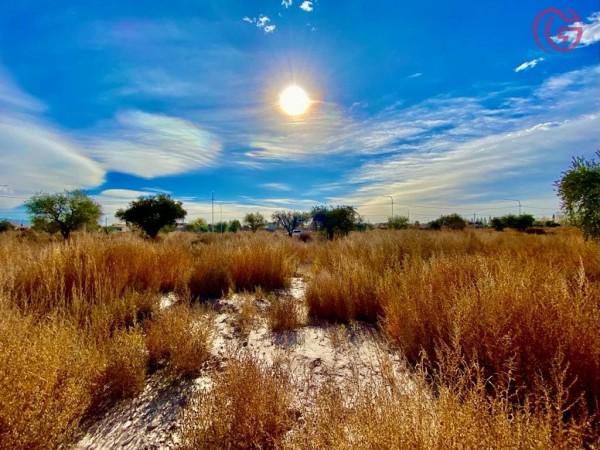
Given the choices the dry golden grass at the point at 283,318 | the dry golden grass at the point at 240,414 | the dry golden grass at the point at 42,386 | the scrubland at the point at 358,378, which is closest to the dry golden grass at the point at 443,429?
the scrubland at the point at 358,378

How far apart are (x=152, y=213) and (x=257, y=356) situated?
27.4m

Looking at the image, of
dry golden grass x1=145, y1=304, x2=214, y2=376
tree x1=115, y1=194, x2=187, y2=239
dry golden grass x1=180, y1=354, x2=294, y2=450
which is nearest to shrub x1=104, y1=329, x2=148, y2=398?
dry golden grass x1=145, y1=304, x2=214, y2=376

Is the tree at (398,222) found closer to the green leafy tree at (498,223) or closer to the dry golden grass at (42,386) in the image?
the green leafy tree at (498,223)

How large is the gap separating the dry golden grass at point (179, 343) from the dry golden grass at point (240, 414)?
2.58 ft

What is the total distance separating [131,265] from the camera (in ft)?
19.1

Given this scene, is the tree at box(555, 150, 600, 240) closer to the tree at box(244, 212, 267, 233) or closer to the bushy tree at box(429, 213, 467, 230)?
the bushy tree at box(429, 213, 467, 230)

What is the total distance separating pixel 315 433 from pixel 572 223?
28.2ft

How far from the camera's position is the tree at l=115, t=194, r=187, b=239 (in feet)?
87.2

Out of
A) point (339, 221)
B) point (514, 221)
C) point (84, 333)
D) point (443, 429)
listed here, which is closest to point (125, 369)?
point (84, 333)

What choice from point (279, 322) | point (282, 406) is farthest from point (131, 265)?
point (282, 406)

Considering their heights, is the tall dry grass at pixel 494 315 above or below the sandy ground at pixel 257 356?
above

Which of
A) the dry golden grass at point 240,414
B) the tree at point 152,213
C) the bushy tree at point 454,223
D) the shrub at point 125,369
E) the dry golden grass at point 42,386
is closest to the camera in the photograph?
the dry golden grass at point 42,386

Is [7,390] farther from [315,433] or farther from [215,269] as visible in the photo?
[215,269]

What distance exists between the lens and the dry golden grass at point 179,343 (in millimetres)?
3129
